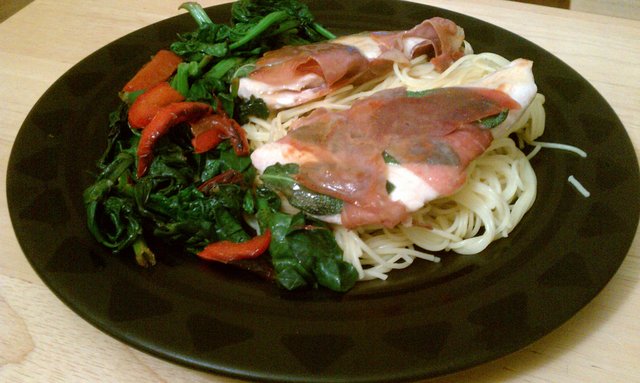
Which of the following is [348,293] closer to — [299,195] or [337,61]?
[299,195]

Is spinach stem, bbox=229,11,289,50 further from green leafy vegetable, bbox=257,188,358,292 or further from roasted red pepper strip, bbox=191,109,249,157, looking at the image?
green leafy vegetable, bbox=257,188,358,292

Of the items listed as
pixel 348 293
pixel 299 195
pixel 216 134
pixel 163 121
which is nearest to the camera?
pixel 348 293

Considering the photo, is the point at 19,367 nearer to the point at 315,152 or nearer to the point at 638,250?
the point at 315,152

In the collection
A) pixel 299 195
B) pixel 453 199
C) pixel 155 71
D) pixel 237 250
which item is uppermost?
pixel 155 71

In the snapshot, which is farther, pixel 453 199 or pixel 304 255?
pixel 453 199

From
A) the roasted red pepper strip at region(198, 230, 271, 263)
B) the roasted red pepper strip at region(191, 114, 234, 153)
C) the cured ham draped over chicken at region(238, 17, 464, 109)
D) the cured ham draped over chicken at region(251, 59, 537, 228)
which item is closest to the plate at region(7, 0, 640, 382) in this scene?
the roasted red pepper strip at region(198, 230, 271, 263)

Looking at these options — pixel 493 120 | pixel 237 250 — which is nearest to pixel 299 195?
pixel 237 250
